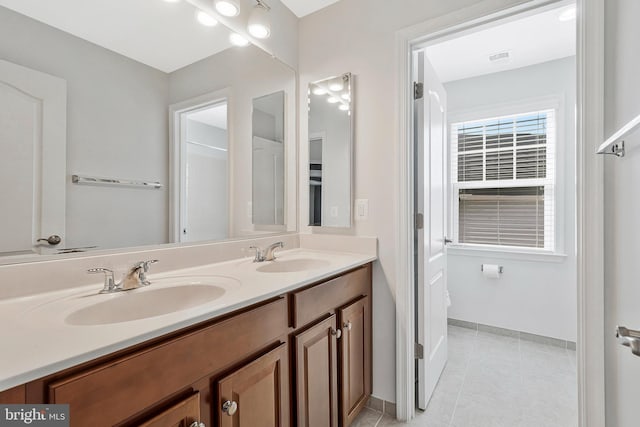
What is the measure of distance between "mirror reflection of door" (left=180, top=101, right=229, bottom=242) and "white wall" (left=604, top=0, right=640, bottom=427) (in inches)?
63.0

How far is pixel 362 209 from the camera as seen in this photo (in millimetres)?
1771

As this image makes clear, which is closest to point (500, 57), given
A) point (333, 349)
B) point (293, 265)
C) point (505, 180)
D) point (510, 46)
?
point (510, 46)

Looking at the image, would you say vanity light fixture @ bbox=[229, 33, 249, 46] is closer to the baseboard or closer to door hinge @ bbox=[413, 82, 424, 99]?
door hinge @ bbox=[413, 82, 424, 99]

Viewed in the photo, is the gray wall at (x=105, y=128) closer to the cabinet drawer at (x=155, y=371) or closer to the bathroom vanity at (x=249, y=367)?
the bathroom vanity at (x=249, y=367)

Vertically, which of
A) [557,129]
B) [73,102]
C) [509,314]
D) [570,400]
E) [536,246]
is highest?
[557,129]

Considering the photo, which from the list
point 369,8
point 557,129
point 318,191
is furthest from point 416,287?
point 557,129

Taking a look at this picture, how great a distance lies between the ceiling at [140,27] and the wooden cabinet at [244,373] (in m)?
1.13

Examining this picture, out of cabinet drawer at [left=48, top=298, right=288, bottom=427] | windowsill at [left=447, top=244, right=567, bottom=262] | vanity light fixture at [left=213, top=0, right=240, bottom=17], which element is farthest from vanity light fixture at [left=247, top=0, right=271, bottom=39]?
windowsill at [left=447, top=244, right=567, bottom=262]

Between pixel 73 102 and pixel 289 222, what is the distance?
1268 mm

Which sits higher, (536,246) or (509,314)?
(536,246)

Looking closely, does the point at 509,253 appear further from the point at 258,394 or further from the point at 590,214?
the point at 258,394

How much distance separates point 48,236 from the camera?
3.34ft

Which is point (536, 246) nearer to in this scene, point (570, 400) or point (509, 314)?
point (509, 314)

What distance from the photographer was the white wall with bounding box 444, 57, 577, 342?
2.50 m
